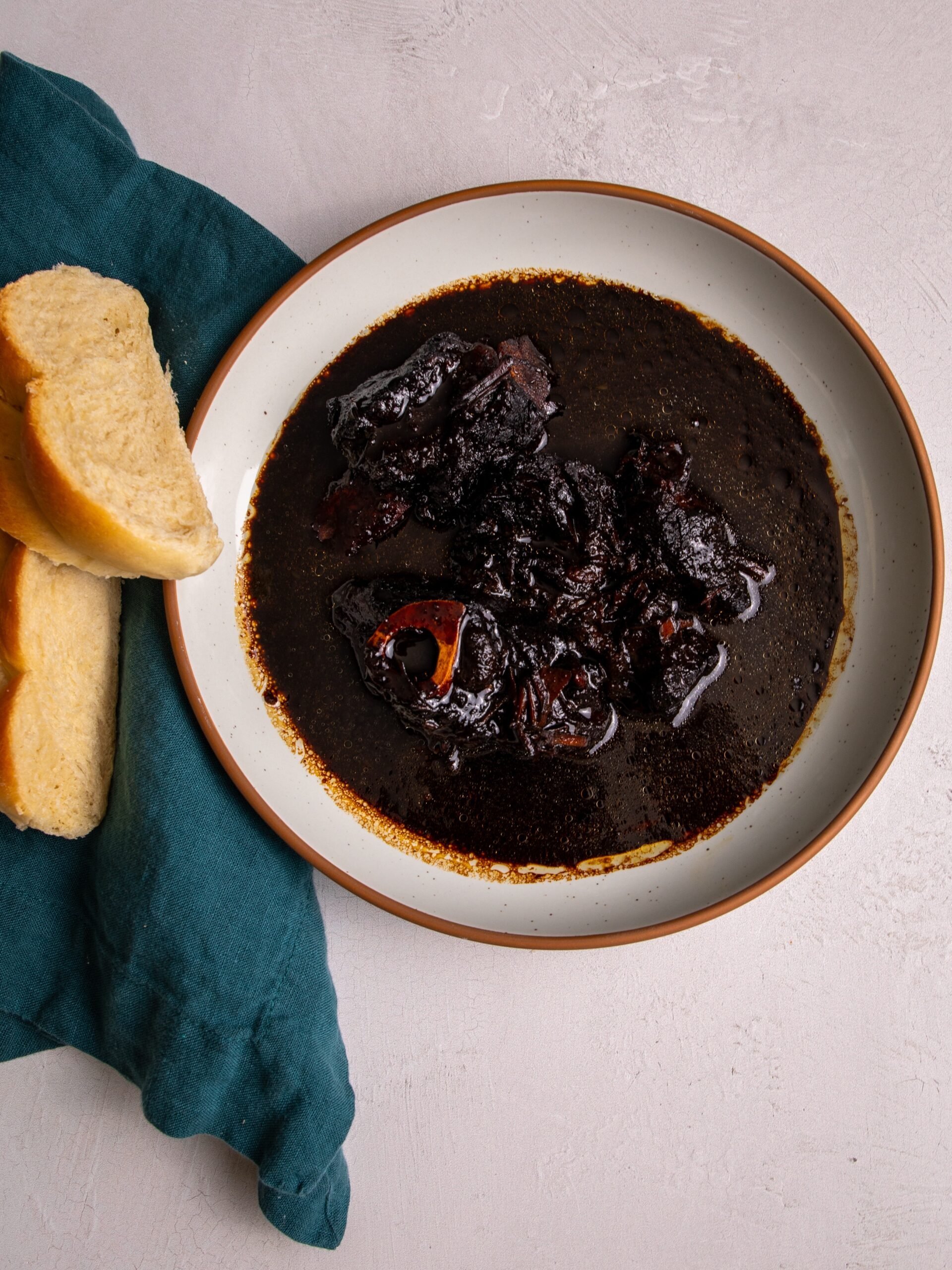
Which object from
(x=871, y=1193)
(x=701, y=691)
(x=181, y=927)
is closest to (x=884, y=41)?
(x=701, y=691)

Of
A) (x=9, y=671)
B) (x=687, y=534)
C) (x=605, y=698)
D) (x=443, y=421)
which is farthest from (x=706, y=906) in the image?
(x=9, y=671)

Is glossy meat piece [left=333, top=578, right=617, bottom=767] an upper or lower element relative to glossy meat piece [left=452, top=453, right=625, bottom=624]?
lower

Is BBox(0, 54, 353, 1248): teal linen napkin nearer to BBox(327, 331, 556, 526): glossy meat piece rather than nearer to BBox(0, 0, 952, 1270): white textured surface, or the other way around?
BBox(0, 0, 952, 1270): white textured surface

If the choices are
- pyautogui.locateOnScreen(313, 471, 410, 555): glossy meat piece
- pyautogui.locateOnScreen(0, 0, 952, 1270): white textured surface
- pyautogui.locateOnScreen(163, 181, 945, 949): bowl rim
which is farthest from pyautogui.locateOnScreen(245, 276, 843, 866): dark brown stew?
pyautogui.locateOnScreen(0, 0, 952, 1270): white textured surface

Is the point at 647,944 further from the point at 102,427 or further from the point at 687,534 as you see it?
the point at 102,427

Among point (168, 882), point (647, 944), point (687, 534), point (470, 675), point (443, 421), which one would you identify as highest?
point (687, 534)

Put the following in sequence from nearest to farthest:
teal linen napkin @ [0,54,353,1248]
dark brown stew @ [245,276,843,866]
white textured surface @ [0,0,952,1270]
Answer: teal linen napkin @ [0,54,353,1248] → dark brown stew @ [245,276,843,866] → white textured surface @ [0,0,952,1270]

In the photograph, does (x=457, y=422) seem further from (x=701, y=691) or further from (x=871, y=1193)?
(x=871, y=1193)
